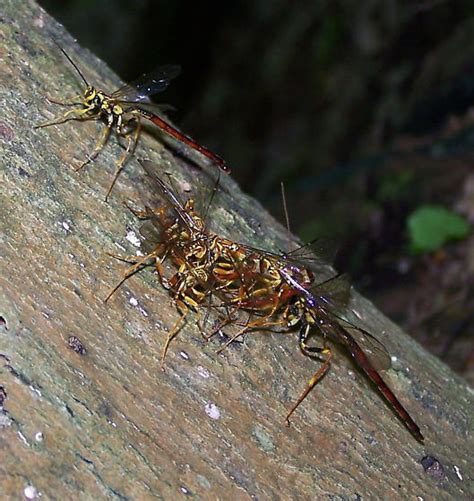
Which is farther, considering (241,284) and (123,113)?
(123,113)

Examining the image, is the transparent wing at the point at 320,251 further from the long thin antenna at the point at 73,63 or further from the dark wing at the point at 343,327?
the long thin antenna at the point at 73,63

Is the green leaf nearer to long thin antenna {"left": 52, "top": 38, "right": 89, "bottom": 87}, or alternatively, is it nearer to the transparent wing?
the transparent wing

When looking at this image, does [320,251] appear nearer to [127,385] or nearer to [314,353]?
[314,353]

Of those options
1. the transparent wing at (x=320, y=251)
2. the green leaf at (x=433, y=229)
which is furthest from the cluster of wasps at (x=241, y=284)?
the green leaf at (x=433, y=229)

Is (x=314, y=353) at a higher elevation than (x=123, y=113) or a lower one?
lower

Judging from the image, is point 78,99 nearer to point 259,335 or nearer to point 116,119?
point 116,119

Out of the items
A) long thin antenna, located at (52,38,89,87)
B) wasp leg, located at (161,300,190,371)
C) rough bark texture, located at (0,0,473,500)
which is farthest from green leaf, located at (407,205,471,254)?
wasp leg, located at (161,300,190,371)

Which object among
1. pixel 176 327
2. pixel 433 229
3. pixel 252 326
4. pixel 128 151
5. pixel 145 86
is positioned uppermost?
pixel 433 229

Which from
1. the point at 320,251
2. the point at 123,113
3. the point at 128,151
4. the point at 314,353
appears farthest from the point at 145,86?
the point at 314,353
